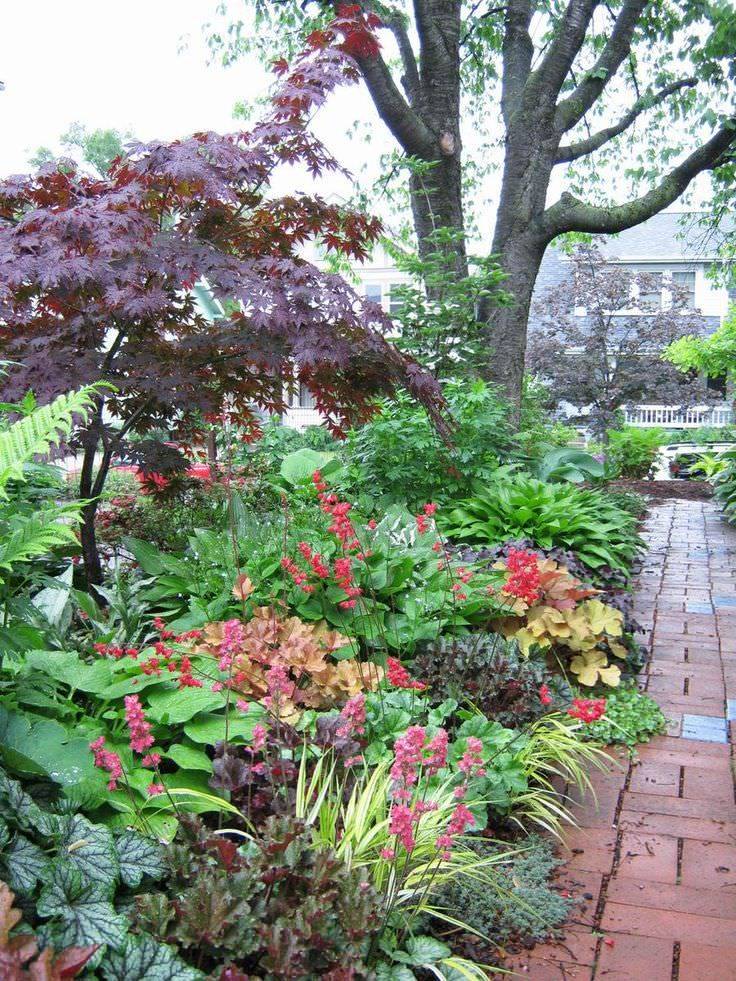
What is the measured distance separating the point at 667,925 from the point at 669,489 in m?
10.4

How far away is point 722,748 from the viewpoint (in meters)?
3.31

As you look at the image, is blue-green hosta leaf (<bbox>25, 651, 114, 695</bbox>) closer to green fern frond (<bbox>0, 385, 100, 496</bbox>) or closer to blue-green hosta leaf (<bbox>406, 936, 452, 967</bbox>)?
green fern frond (<bbox>0, 385, 100, 496</bbox>)

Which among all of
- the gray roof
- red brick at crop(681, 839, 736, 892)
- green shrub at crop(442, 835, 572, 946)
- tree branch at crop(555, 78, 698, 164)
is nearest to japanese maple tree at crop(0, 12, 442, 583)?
green shrub at crop(442, 835, 572, 946)

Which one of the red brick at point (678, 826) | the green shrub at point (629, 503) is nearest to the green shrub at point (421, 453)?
the green shrub at point (629, 503)

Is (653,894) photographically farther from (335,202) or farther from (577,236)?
(577,236)

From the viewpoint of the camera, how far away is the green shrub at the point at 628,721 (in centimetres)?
337

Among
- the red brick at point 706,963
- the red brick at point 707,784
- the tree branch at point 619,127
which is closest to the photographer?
the red brick at point 706,963

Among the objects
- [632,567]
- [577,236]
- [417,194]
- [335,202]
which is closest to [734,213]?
[577,236]

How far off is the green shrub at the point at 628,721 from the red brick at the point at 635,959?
1.13 meters

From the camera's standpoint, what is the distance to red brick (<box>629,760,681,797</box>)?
2.98 meters

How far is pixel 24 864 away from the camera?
1.69 metres

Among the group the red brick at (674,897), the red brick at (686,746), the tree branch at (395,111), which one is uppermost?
the tree branch at (395,111)

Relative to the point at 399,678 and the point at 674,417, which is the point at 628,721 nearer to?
the point at 399,678

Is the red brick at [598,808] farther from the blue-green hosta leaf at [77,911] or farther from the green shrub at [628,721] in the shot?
the blue-green hosta leaf at [77,911]
